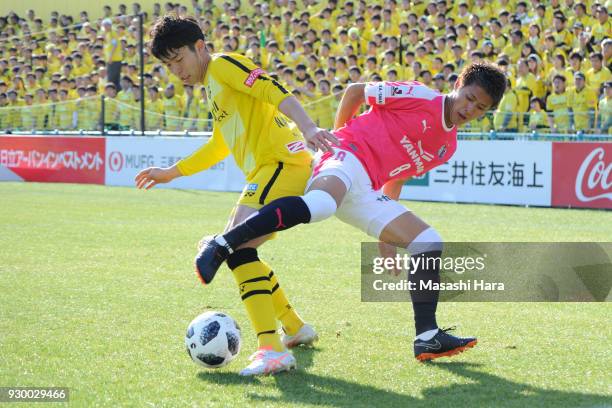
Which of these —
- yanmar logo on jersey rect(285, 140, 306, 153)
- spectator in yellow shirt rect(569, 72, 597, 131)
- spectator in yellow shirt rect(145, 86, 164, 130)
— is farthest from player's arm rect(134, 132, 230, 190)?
spectator in yellow shirt rect(145, 86, 164, 130)

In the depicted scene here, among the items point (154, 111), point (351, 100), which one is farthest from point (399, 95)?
point (154, 111)

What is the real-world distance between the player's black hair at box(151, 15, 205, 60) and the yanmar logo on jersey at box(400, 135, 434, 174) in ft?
4.55

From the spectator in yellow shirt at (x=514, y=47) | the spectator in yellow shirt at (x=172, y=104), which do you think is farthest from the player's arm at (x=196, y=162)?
the spectator in yellow shirt at (x=172, y=104)

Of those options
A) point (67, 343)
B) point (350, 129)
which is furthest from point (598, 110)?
point (67, 343)

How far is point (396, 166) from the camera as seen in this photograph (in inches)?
217

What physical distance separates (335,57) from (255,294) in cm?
1683

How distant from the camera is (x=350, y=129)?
18.4 feet

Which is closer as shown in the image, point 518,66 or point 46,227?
point 46,227

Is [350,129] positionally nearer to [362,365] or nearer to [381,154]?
[381,154]

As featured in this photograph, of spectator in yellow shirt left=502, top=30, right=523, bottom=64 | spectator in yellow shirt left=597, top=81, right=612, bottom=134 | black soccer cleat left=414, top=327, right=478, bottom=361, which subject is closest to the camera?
black soccer cleat left=414, top=327, right=478, bottom=361

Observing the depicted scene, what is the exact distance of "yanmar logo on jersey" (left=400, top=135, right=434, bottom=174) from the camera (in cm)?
546

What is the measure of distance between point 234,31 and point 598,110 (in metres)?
13.4

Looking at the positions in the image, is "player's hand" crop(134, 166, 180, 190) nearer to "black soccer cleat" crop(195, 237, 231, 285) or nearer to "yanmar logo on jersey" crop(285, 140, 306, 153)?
"yanmar logo on jersey" crop(285, 140, 306, 153)

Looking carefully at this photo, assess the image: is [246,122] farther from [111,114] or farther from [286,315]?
[111,114]
